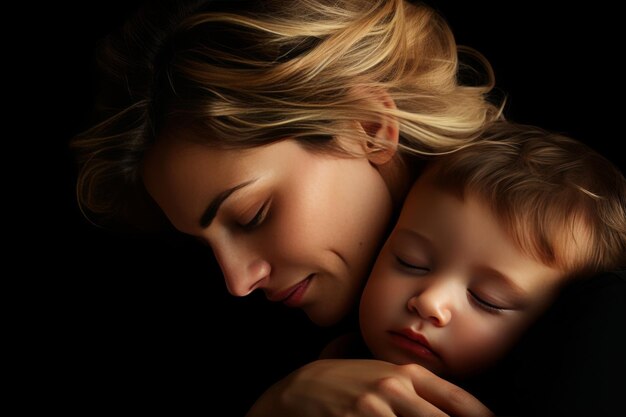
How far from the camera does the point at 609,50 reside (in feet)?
5.99

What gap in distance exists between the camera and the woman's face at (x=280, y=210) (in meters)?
1.48

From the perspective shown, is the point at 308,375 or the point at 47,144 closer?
the point at 308,375

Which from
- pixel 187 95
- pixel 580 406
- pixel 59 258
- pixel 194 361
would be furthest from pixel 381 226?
pixel 59 258

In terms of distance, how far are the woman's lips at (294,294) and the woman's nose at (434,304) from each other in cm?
28

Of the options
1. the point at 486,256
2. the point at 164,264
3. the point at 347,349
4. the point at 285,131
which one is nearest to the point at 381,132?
the point at 285,131


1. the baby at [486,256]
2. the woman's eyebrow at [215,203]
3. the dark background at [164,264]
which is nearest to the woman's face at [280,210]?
the woman's eyebrow at [215,203]

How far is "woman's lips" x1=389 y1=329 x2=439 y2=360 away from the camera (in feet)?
4.53

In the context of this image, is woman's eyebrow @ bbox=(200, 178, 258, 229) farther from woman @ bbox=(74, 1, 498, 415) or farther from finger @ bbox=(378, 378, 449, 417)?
finger @ bbox=(378, 378, 449, 417)

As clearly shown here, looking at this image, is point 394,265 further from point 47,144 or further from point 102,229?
point 47,144

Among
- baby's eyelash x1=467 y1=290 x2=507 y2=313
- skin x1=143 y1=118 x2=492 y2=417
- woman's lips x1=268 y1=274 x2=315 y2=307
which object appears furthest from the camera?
woman's lips x1=268 y1=274 x2=315 y2=307

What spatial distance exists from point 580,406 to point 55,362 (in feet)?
4.31

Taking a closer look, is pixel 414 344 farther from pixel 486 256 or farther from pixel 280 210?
pixel 280 210

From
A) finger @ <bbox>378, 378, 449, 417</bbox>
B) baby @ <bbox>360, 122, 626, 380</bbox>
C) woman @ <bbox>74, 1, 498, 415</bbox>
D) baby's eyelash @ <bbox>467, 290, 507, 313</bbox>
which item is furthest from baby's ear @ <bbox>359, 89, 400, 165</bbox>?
finger @ <bbox>378, 378, 449, 417</bbox>

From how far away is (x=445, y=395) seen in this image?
50.4 inches
